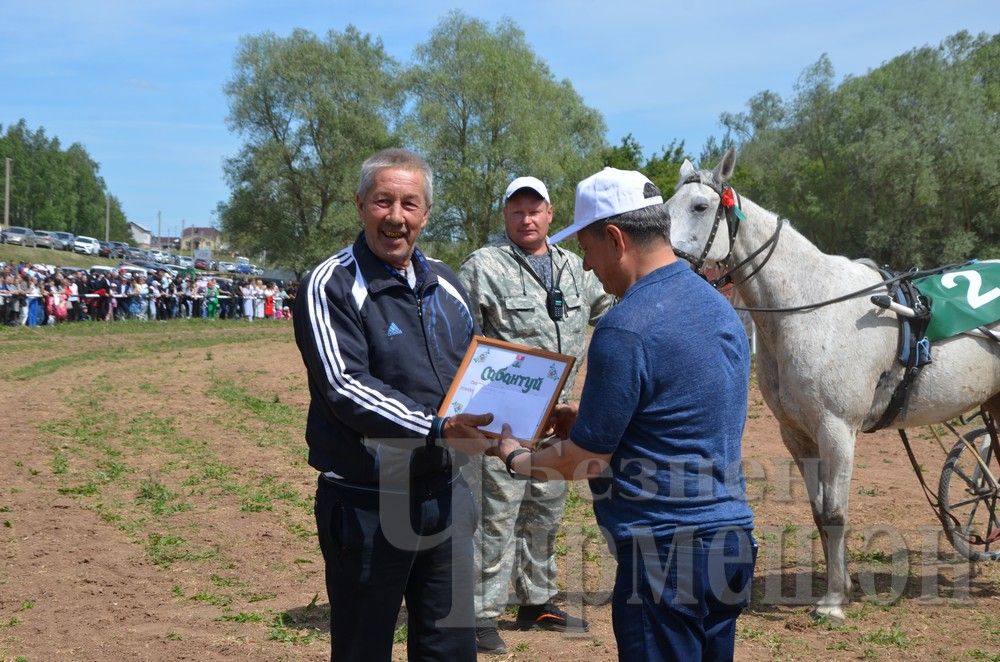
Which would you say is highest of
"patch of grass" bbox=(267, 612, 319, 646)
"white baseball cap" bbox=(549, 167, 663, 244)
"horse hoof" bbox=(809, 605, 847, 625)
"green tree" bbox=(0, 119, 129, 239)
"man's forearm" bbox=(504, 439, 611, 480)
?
"green tree" bbox=(0, 119, 129, 239)

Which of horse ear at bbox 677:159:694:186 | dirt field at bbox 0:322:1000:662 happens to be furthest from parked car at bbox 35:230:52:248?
horse ear at bbox 677:159:694:186

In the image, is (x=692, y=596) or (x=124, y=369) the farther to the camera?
(x=124, y=369)

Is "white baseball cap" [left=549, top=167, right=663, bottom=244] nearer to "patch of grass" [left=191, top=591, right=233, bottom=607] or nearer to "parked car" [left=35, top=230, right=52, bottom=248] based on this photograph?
"patch of grass" [left=191, top=591, right=233, bottom=607]

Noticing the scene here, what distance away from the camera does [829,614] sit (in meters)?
5.61

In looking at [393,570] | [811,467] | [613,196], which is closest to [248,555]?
[811,467]

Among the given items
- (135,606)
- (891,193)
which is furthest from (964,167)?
(135,606)

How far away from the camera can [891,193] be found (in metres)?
38.1

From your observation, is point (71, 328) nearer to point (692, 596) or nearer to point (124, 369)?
point (124, 369)

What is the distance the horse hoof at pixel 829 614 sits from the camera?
5.59m

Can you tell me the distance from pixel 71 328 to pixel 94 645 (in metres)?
24.3

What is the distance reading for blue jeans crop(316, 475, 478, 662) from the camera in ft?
10.2

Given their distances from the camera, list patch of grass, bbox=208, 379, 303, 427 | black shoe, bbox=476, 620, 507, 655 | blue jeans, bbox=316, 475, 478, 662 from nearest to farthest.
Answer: blue jeans, bbox=316, 475, 478, 662 < black shoe, bbox=476, 620, 507, 655 < patch of grass, bbox=208, 379, 303, 427

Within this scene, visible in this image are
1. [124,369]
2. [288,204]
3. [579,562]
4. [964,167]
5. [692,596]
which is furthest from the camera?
[288,204]

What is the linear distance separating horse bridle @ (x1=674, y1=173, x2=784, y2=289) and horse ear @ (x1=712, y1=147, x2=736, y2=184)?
56 millimetres
